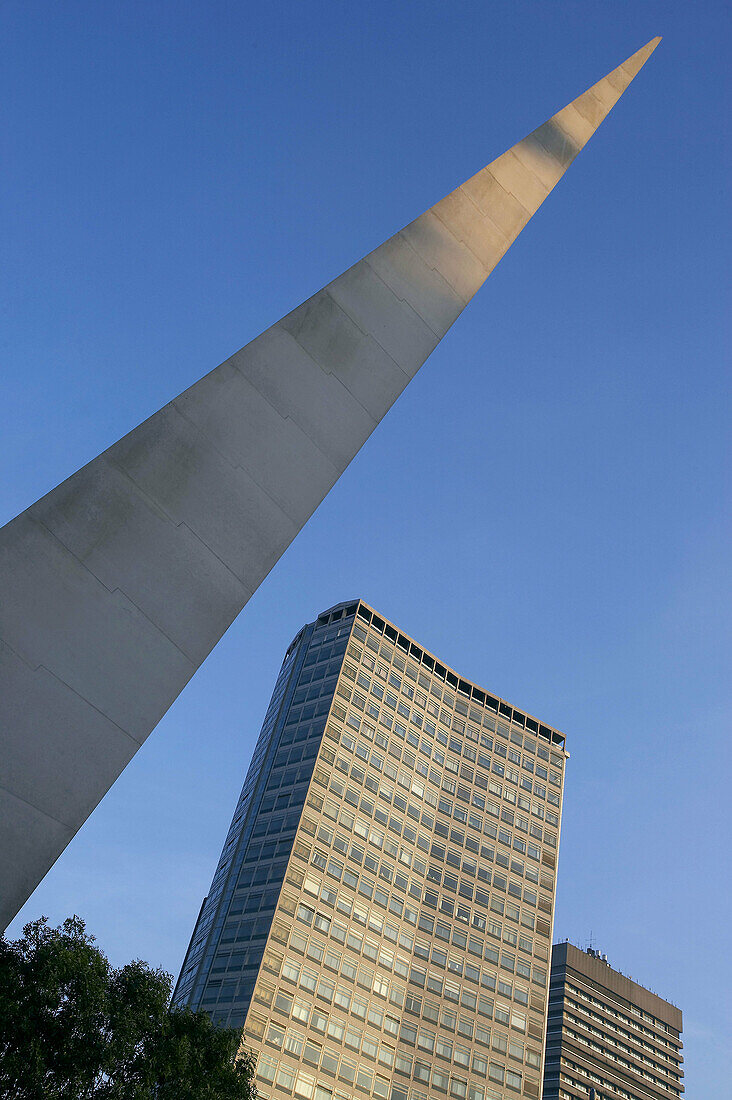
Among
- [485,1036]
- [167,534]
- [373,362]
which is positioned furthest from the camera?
[485,1036]

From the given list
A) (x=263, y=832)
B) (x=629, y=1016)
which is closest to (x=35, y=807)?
(x=263, y=832)

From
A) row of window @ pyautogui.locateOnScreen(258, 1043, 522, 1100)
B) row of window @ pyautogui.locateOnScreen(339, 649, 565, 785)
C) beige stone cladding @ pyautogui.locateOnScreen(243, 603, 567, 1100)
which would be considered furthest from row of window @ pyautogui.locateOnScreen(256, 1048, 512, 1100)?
row of window @ pyautogui.locateOnScreen(339, 649, 565, 785)

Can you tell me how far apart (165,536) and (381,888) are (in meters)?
89.0

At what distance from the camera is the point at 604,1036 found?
152250 mm

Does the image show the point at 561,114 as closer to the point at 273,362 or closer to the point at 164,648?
the point at 273,362

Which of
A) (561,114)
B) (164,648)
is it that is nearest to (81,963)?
(164,648)

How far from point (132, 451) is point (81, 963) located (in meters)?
10.9

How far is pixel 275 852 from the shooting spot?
85625 millimetres

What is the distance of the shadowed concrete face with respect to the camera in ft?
26.3

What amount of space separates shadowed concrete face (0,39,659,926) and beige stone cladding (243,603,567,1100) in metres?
75.3

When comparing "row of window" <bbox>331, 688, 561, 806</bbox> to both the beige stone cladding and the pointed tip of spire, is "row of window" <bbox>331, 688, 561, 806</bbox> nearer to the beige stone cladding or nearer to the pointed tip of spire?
the beige stone cladding

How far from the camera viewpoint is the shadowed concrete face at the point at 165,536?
26.3 feet

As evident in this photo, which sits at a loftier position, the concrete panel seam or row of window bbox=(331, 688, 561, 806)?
row of window bbox=(331, 688, 561, 806)

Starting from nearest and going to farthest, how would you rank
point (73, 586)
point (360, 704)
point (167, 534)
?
1. point (73, 586)
2. point (167, 534)
3. point (360, 704)
